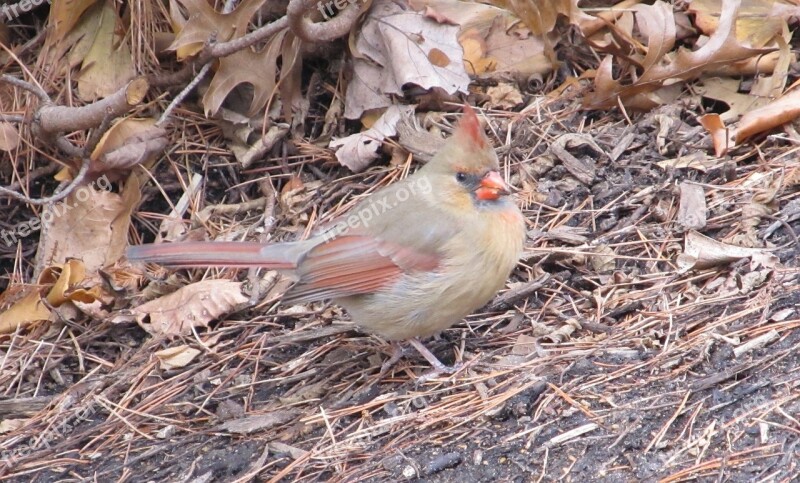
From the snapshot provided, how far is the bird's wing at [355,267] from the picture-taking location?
3.91 metres

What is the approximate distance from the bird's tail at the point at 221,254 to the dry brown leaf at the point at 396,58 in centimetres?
116

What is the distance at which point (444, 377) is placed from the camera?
386 centimetres

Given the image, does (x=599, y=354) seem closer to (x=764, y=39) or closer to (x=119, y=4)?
(x=764, y=39)

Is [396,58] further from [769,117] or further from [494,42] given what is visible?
[769,117]

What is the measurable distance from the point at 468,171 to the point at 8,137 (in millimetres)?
2380

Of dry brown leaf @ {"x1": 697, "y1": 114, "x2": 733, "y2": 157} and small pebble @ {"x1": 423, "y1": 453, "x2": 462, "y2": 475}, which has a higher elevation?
dry brown leaf @ {"x1": 697, "y1": 114, "x2": 733, "y2": 157}

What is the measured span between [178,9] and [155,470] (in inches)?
96.2

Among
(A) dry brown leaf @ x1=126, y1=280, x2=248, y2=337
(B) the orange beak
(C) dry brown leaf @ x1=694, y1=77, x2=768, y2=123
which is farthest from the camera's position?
(C) dry brown leaf @ x1=694, y1=77, x2=768, y2=123

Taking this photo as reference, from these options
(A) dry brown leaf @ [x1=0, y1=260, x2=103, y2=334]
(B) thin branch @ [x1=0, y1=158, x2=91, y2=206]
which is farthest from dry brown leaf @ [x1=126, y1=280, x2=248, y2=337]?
(B) thin branch @ [x1=0, y1=158, x2=91, y2=206]

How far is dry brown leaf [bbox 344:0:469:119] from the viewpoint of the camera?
4871 mm

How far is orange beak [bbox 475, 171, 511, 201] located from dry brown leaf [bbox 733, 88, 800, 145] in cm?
124

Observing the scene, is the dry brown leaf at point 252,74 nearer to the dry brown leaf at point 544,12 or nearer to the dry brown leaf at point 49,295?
the dry brown leaf at point 49,295

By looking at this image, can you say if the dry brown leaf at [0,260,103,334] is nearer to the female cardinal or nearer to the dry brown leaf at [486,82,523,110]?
the female cardinal

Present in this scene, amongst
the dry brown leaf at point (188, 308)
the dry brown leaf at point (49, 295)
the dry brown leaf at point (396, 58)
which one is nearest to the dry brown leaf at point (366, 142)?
the dry brown leaf at point (396, 58)
